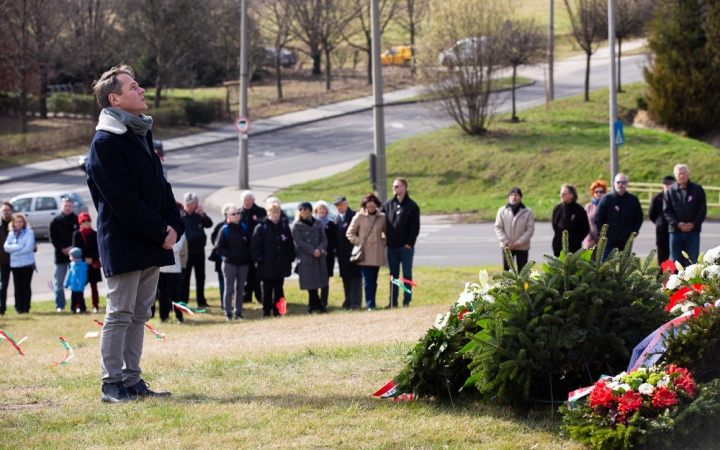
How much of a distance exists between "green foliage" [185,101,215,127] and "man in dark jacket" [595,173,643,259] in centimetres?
4047

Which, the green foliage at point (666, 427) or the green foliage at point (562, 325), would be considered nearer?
the green foliage at point (666, 427)

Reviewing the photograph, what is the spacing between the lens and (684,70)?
32.3 metres

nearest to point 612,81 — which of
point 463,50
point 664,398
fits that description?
point 463,50

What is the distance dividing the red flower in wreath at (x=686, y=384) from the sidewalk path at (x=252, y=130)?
117ft

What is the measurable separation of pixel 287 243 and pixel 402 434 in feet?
30.7

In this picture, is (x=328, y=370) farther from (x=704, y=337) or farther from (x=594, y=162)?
(x=594, y=162)

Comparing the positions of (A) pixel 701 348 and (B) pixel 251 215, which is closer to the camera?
(A) pixel 701 348

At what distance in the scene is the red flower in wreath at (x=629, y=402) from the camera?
4281mm

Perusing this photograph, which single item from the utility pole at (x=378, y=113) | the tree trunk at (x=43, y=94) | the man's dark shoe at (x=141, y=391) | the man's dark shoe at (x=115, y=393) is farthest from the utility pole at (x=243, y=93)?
the man's dark shoe at (x=115, y=393)

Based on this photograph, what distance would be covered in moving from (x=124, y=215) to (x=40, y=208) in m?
22.9

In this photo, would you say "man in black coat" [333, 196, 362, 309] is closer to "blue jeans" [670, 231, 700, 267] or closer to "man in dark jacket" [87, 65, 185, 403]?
"blue jeans" [670, 231, 700, 267]

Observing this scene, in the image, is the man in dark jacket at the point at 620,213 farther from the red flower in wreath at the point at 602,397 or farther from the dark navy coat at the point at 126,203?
the red flower in wreath at the point at 602,397

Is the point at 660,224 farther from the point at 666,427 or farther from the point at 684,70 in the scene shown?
the point at 684,70

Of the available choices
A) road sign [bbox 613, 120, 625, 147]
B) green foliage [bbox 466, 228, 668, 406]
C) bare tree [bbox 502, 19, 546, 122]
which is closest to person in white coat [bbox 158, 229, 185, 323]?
green foliage [bbox 466, 228, 668, 406]
